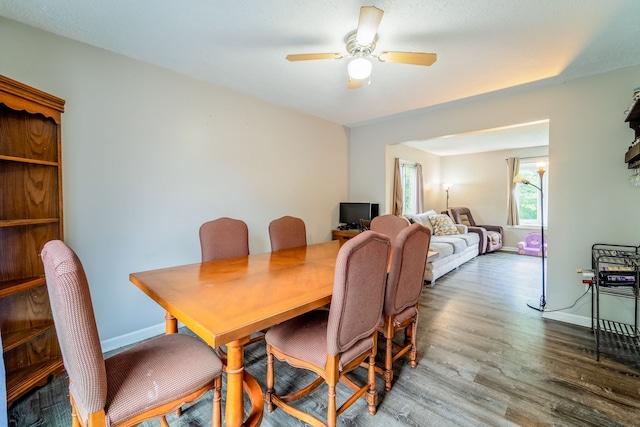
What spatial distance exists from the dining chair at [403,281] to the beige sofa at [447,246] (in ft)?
6.25

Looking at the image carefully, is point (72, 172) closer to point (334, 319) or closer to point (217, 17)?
point (217, 17)

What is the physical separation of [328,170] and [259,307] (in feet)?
11.1

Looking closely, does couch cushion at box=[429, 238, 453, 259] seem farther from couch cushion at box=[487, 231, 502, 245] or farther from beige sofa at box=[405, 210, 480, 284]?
couch cushion at box=[487, 231, 502, 245]

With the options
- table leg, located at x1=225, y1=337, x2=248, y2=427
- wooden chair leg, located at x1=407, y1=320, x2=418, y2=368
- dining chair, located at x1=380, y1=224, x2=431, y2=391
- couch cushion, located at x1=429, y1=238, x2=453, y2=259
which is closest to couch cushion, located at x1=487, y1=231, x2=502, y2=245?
couch cushion, located at x1=429, y1=238, x2=453, y2=259

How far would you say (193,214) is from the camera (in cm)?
279

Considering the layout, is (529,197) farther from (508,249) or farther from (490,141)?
(490,141)

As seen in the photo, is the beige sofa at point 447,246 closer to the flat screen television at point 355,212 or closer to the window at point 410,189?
the window at point 410,189

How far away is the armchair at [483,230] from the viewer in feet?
19.4

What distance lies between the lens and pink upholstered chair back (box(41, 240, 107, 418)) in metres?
0.87

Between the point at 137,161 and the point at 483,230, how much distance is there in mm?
6384

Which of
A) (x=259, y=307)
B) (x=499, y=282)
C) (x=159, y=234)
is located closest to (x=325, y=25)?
(x=259, y=307)

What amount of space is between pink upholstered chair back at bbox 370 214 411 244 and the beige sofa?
1.15m

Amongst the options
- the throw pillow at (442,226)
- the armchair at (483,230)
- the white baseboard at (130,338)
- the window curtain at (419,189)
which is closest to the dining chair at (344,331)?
the white baseboard at (130,338)

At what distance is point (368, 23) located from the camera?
5.26ft
